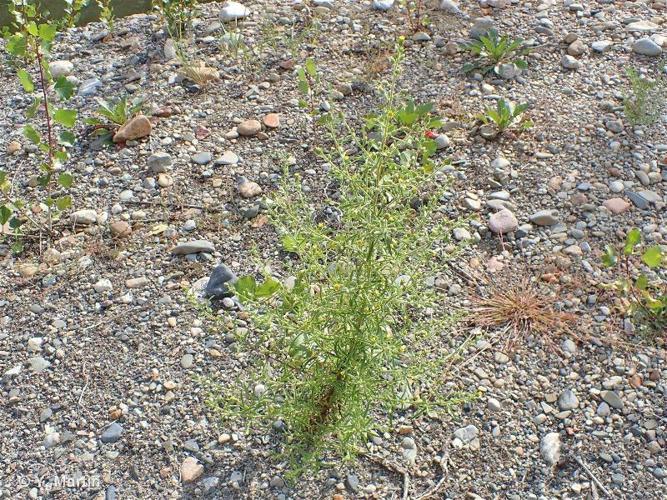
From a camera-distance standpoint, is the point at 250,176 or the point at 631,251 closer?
the point at 631,251

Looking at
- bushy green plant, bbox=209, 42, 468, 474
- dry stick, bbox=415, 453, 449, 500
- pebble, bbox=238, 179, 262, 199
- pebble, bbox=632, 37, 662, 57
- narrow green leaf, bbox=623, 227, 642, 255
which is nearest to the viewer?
bushy green plant, bbox=209, 42, 468, 474

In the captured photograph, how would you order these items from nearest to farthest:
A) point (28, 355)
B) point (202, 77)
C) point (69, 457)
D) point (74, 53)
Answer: point (69, 457) → point (28, 355) → point (202, 77) → point (74, 53)

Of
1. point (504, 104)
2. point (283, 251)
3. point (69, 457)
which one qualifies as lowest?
point (69, 457)

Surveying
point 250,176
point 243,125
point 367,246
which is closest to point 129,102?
point 243,125

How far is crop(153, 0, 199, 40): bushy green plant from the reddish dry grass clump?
2.51 meters

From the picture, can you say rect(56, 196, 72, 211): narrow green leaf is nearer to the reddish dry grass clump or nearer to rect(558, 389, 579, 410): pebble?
the reddish dry grass clump

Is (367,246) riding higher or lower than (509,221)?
higher

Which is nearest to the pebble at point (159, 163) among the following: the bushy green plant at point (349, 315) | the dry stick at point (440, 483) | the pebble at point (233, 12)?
the bushy green plant at point (349, 315)

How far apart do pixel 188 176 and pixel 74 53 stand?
1.54 meters

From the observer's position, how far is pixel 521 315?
3.08 meters

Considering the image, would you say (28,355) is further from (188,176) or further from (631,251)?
(631,251)

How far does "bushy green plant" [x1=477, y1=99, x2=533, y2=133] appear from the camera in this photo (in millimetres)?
3779

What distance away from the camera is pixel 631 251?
316 cm

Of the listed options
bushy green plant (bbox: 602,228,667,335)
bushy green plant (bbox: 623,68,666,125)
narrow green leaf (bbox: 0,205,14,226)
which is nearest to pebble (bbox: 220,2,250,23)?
narrow green leaf (bbox: 0,205,14,226)
